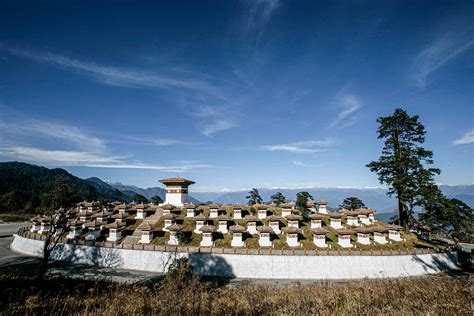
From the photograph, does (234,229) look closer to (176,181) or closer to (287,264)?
(287,264)

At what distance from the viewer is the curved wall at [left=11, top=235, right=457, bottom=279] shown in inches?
1012

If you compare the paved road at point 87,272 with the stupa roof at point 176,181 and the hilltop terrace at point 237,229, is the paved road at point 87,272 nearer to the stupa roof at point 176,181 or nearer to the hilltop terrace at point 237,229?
the hilltop terrace at point 237,229

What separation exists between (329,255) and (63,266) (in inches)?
1153

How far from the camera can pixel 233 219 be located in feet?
127

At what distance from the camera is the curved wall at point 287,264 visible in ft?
84.3

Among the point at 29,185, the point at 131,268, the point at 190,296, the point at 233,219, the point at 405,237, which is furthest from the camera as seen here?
the point at 29,185

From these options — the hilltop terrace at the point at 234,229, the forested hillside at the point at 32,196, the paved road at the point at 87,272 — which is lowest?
the paved road at the point at 87,272

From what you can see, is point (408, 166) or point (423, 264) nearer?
point (423, 264)

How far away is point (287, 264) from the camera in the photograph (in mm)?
25922

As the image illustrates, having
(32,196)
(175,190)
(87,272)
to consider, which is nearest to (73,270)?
(87,272)

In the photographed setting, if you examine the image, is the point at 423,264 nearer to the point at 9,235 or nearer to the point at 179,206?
the point at 179,206

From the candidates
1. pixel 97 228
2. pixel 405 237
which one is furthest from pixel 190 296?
pixel 405 237

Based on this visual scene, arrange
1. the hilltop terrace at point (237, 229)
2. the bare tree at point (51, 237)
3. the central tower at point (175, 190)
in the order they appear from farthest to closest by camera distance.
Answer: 1. the central tower at point (175, 190)
2. the hilltop terrace at point (237, 229)
3. the bare tree at point (51, 237)

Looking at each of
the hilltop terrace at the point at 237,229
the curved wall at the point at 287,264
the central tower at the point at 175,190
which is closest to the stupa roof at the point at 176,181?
the central tower at the point at 175,190
